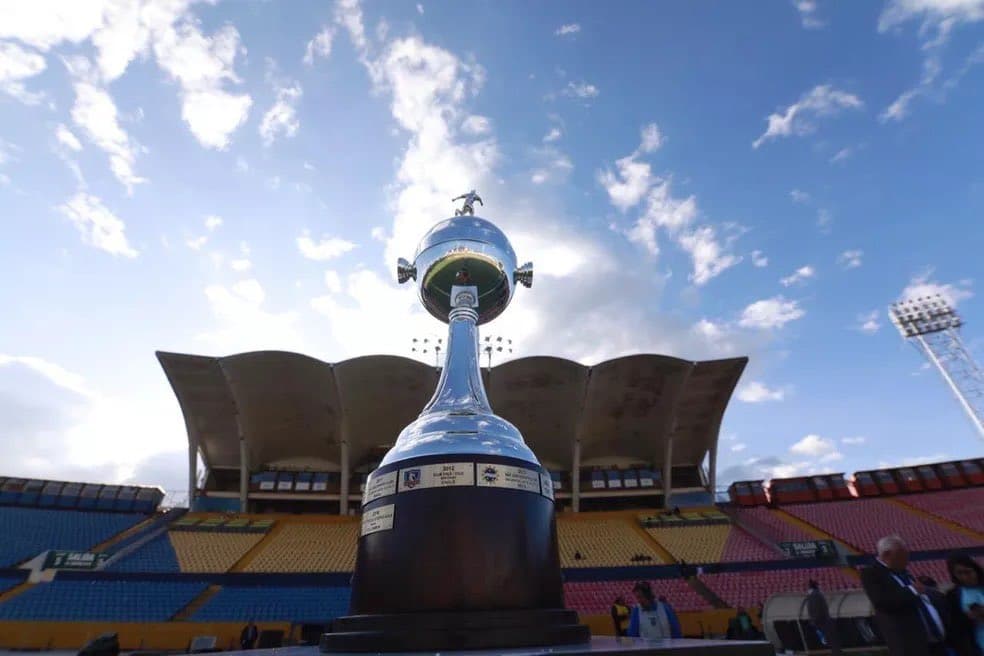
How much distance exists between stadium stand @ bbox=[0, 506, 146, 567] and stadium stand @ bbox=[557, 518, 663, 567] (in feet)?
67.5

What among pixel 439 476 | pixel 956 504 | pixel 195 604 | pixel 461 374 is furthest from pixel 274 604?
pixel 956 504

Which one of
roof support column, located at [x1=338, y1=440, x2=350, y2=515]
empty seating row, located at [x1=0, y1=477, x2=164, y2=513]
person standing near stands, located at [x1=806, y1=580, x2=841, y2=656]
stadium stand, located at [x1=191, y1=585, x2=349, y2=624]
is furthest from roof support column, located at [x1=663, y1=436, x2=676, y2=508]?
empty seating row, located at [x1=0, y1=477, x2=164, y2=513]

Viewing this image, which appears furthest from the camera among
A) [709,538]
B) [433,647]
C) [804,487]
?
[804,487]

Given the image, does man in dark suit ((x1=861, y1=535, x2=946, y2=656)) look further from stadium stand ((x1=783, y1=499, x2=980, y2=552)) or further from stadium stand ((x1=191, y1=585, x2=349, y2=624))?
stadium stand ((x1=783, y1=499, x2=980, y2=552))

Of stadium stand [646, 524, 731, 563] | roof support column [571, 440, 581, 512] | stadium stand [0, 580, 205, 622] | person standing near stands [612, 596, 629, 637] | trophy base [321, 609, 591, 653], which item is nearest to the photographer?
trophy base [321, 609, 591, 653]

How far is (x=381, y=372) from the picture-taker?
888 inches

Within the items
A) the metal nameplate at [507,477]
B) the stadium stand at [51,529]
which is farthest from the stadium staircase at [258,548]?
the metal nameplate at [507,477]

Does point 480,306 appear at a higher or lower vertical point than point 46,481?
lower

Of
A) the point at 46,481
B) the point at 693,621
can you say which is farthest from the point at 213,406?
the point at 693,621

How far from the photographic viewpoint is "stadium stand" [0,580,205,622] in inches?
569

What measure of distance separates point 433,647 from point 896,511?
1179 inches

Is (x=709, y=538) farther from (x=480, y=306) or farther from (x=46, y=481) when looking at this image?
(x=46, y=481)

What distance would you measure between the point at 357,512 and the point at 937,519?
27258 millimetres

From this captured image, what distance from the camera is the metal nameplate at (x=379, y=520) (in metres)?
3.71
